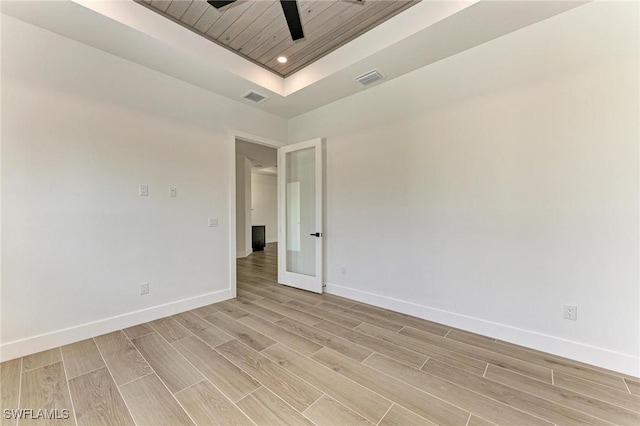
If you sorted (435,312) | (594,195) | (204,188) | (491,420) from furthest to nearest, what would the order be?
1. (204,188)
2. (435,312)
3. (594,195)
4. (491,420)

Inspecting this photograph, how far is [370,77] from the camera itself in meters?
3.03

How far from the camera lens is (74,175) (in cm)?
237

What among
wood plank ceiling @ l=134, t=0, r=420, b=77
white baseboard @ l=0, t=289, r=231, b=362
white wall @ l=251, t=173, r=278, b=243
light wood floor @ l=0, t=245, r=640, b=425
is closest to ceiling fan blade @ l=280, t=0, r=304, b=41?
wood plank ceiling @ l=134, t=0, r=420, b=77

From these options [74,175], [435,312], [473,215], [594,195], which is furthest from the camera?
[435,312]

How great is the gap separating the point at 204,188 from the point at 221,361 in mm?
2130

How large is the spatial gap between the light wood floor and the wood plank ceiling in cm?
287

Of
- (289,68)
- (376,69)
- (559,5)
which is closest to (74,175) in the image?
(289,68)

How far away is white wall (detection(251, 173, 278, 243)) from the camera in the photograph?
9.27m

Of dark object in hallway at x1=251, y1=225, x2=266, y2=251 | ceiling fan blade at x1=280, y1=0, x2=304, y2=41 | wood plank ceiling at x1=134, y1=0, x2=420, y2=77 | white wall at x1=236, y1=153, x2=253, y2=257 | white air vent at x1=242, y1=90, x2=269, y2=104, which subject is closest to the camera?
ceiling fan blade at x1=280, y1=0, x2=304, y2=41

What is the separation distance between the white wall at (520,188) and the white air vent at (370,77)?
226 mm

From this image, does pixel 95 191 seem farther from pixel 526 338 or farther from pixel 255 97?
pixel 526 338

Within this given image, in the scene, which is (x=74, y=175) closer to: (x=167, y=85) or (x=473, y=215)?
(x=167, y=85)

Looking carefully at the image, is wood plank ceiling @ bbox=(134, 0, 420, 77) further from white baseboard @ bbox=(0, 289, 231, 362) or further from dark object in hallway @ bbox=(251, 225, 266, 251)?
dark object in hallway @ bbox=(251, 225, 266, 251)

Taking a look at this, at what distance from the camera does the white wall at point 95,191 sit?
6.95 feet
